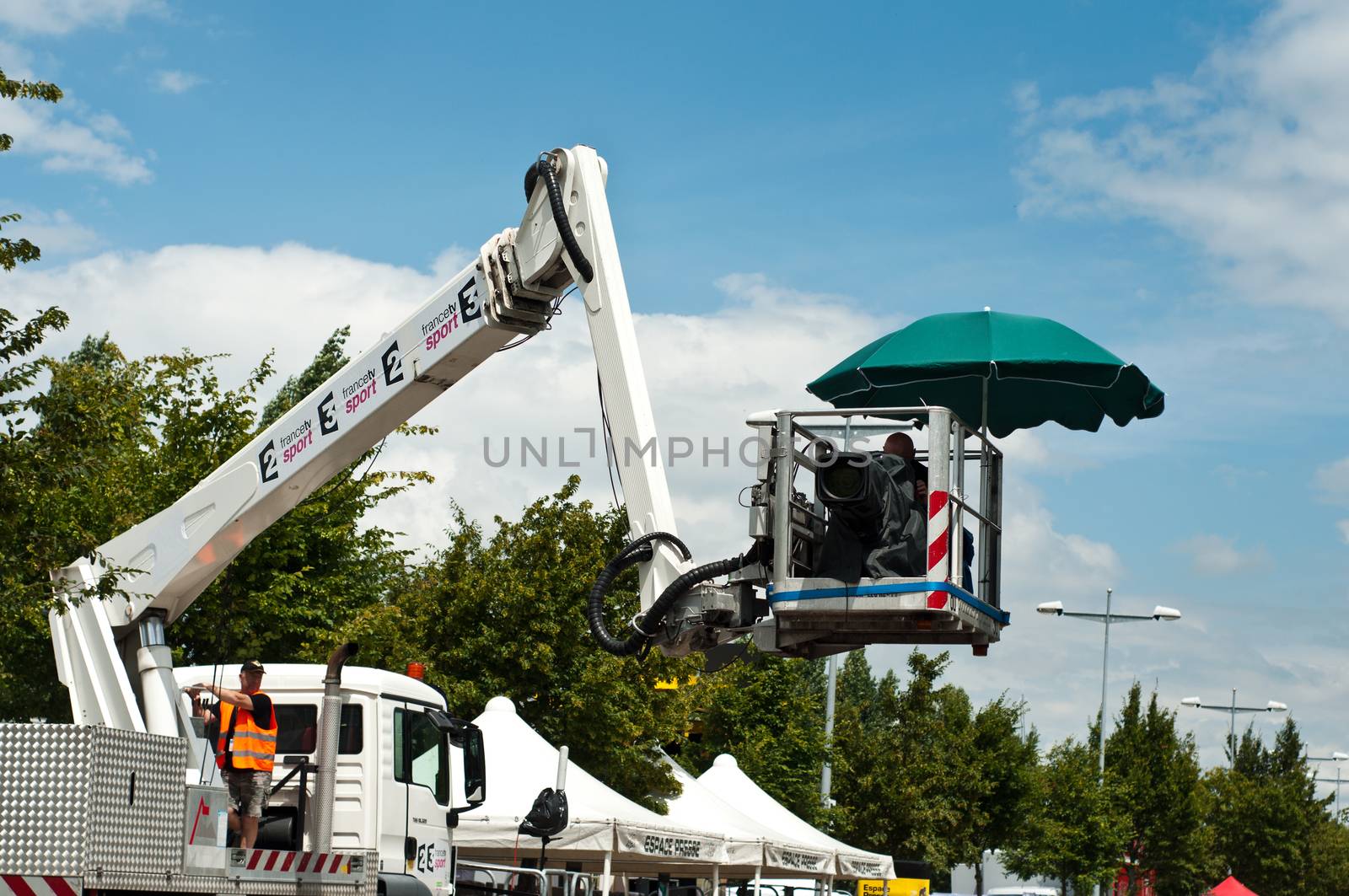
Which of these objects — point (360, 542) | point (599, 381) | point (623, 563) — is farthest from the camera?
point (360, 542)

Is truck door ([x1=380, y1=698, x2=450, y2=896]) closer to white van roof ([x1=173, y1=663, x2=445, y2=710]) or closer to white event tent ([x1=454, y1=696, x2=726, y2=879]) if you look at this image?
white van roof ([x1=173, y1=663, x2=445, y2=710])

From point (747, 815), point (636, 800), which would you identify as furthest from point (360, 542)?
point (747, 815)

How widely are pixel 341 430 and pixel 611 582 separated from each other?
302cm

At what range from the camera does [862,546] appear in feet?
27.1

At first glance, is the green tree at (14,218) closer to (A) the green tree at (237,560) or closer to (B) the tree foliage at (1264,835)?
(A) the green tree at (237,560)

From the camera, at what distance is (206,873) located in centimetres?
766

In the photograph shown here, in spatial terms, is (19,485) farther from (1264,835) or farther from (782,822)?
(1264,835)

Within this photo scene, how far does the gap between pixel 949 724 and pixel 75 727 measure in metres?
30.2

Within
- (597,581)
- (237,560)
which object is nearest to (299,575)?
(237,560)

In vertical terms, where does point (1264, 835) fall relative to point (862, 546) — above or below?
below

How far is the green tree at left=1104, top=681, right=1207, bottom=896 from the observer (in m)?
44.0

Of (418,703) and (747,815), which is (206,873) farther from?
(747,815)

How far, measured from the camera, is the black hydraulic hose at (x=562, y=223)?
9.94 metres

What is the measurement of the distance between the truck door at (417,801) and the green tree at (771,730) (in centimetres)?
2066
